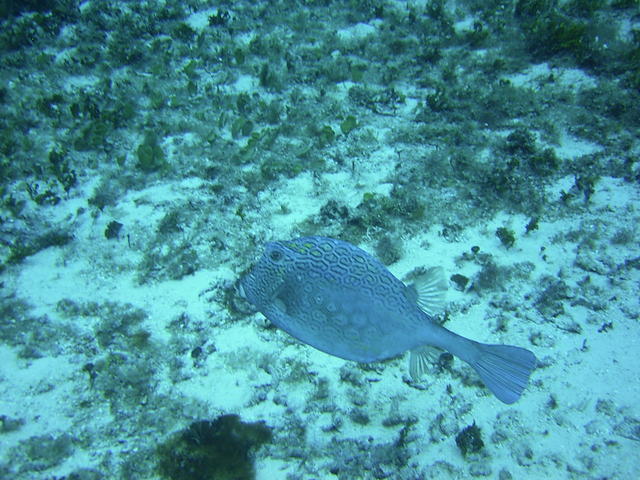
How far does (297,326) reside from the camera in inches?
116

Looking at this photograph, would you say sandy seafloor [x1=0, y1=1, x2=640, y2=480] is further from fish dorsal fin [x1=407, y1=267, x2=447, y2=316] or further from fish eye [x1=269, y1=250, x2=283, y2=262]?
fish eye [x1=269, y1=250, x2=283, y2=262]

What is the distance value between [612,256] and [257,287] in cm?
463

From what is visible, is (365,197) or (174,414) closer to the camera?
(174,414)

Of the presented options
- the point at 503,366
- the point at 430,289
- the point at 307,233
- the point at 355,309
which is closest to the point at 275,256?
the point at 355,309

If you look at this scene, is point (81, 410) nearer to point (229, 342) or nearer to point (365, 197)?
point (229, 342)

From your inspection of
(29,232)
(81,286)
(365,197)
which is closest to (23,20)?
(29,232)

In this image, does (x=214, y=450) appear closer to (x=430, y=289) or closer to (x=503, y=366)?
(x=430, y=289)

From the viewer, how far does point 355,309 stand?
114 inches

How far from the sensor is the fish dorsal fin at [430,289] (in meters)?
3.00

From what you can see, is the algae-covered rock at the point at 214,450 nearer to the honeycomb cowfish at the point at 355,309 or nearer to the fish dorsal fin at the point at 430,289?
the honeycomb cowfish at the point at 355,309

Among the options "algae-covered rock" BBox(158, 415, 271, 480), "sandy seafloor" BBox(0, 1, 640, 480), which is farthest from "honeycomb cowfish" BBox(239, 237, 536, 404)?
"algae-covered rock" BBox(158, 415, 271, 480)

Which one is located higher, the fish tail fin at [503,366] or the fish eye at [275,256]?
the fish eye at [275,256]

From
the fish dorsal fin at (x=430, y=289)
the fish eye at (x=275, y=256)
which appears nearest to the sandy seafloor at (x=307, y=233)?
the fish dorsal fin at (x=430, y=289)

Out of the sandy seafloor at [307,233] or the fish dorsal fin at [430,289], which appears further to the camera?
the sandy seafloor at [307,233]
